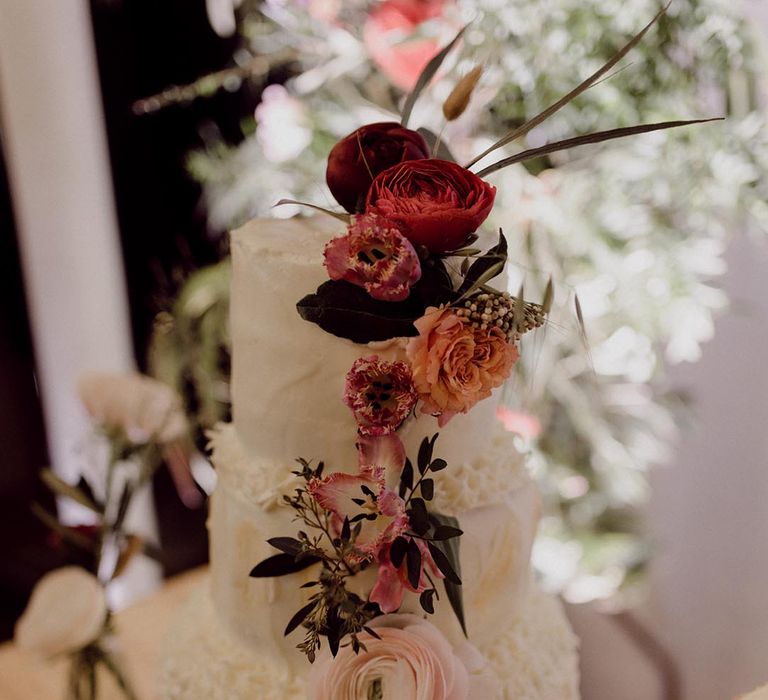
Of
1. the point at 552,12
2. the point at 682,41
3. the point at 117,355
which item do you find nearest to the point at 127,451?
the point at 117,355

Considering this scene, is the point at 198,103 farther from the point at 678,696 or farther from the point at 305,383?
the point at 678,696

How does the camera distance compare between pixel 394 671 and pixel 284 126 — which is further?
pixel 284 126

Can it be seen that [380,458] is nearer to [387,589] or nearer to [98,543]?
[387,589]

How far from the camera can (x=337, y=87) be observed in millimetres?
1509

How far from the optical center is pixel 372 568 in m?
0.81

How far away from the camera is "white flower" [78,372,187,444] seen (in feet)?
4.17

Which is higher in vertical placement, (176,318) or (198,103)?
(198,103)

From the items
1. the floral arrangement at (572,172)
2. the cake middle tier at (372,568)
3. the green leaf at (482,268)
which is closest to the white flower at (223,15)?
the floral arrangement at (572,172)

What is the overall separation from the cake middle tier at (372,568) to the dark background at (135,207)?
3.19 feet

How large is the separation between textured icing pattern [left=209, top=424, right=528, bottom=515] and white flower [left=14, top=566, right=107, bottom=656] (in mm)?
405

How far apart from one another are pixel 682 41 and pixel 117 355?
58.1 inches

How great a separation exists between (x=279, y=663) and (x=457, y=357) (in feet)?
1.63

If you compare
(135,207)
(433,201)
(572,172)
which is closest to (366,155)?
(433,201)

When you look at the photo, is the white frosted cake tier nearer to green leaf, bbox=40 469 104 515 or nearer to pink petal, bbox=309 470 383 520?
pink petal, bbox=309 470 383 520
